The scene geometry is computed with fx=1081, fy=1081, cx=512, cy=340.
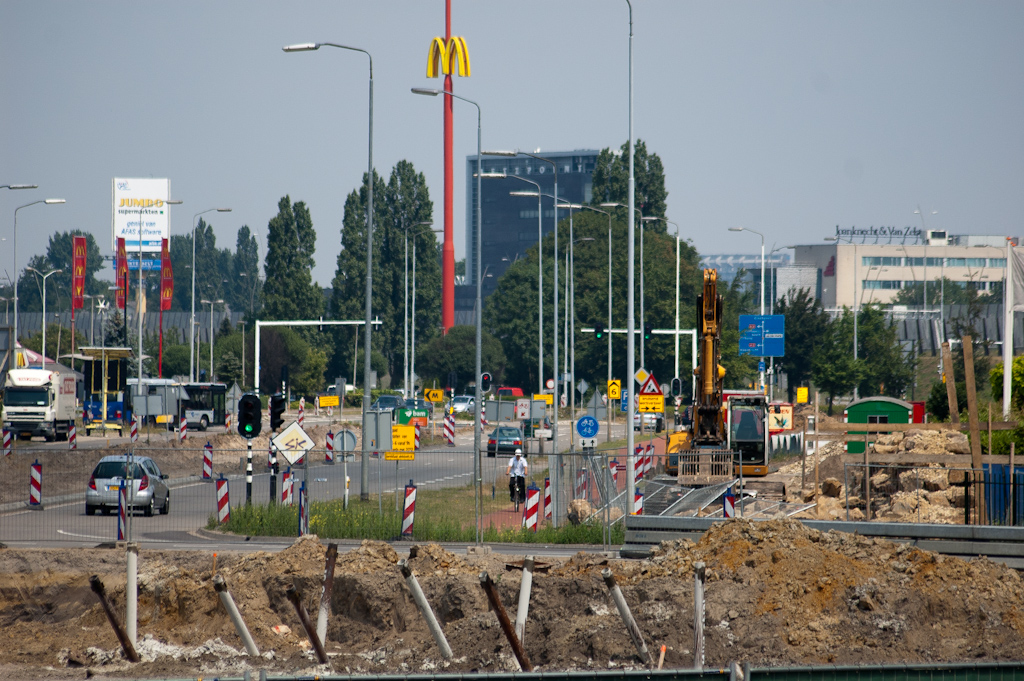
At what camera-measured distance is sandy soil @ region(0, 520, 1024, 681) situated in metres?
11.4

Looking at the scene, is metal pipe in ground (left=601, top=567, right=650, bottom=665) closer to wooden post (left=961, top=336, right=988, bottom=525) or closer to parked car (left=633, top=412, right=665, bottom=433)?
wooden post (left=961, top=336, right=988, bottom=525)

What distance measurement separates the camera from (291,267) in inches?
3826

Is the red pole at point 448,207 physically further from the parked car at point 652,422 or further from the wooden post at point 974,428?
the wooden post at point 974,428

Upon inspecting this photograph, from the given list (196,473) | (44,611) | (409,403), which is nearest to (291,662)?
(44,611)

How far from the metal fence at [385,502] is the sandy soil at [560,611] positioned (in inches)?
256

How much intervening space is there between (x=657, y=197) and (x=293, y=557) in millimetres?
91854

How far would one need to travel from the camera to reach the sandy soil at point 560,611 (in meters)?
11.4

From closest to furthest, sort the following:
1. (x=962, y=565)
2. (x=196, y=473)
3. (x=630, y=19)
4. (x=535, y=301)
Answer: (x=962, y=565)
(x=630, y=19)
(x=196, y=473)
(x=535, y=301)

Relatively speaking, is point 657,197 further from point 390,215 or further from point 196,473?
point 196,473

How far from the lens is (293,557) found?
14.4 m

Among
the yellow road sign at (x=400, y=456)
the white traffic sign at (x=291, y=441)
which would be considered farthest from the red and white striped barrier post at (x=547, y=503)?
the white traffic sign at (x=291, y=441)

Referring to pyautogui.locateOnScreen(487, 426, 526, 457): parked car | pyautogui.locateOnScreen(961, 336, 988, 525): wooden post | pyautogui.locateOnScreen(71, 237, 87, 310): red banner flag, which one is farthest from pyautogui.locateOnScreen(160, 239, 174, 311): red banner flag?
pyautogui.locateOnScreen(961, 336, 988, 525): wooden post

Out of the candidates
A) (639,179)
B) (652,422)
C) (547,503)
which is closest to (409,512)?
(547,503)

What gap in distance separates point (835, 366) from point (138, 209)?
238 feet
